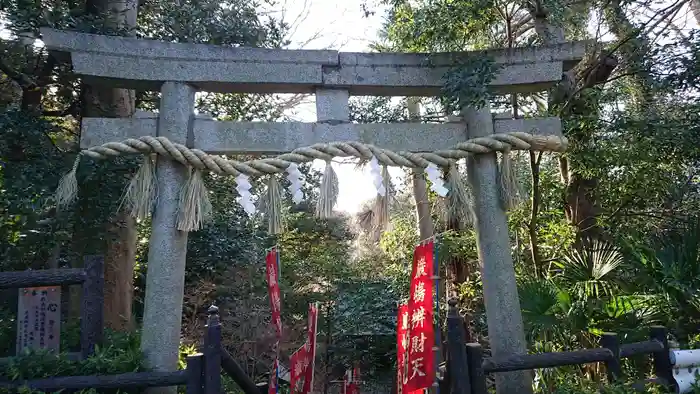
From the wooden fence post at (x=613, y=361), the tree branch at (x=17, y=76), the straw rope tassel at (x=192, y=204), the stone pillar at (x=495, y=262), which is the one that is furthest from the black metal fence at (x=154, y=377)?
the tree branch at (x=17, y=76)

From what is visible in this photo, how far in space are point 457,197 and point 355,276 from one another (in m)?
5.78

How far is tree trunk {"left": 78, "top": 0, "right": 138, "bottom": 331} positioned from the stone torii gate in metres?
1.62

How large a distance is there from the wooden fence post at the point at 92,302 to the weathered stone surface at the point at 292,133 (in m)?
0.74

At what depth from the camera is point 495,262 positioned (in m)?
3.01

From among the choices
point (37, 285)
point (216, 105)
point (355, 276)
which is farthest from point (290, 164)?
point (355, 276)

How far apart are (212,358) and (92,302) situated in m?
0.97

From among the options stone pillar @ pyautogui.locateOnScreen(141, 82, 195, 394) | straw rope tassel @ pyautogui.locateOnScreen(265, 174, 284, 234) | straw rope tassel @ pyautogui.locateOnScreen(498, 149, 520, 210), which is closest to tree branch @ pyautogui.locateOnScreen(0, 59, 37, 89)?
stone pillar @ pyautogui.locateOnScreen(141, 82, 195, 394)

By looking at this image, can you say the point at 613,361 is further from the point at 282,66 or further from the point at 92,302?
the point at 92,302

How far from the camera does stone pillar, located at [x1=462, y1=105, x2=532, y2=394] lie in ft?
9.58

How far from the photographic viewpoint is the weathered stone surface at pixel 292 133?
9.64 feet

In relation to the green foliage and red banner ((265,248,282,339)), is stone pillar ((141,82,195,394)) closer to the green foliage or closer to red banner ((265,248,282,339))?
the green foliage

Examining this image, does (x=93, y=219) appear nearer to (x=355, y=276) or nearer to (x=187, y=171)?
(x=187, y=171)

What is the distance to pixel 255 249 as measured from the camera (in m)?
6.96

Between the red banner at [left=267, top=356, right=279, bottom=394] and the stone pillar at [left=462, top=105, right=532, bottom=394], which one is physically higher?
the stone pillar at [left=462, top=105, right=532, bottom=394]
